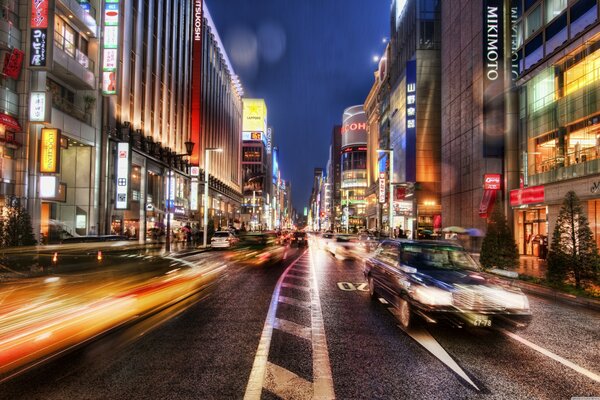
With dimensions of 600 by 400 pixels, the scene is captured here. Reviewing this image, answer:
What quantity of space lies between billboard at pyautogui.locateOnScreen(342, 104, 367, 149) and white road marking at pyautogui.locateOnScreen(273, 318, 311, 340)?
414 feet

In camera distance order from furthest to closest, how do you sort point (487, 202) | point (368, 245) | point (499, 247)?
point (368, 245) < point (487, 202) < point (499, 247)

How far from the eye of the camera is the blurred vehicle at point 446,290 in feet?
23.7

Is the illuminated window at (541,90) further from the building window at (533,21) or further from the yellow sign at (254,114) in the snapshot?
the yellow sign at (254,114)

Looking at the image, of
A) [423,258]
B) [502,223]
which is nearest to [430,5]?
[502,223]

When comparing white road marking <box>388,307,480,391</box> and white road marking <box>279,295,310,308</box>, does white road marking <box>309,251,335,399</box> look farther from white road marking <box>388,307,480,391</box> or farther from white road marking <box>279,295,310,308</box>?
white road marking <box>388,307,480,391</box>

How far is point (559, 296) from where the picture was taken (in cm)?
1252

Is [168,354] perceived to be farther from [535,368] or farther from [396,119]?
[396,119]

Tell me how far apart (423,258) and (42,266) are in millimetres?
16703

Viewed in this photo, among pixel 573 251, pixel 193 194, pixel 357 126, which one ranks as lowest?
pixel 573 251

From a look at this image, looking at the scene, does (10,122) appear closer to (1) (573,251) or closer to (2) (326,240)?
(1) (573,251)

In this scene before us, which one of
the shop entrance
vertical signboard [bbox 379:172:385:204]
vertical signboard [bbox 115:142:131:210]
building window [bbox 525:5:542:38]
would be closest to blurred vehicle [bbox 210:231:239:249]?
vertical signboard [bbox 115:142:131:210]

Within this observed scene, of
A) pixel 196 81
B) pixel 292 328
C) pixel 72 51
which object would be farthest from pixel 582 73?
pixel 196 81

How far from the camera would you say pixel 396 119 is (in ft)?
225

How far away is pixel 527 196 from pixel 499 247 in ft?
36.3
